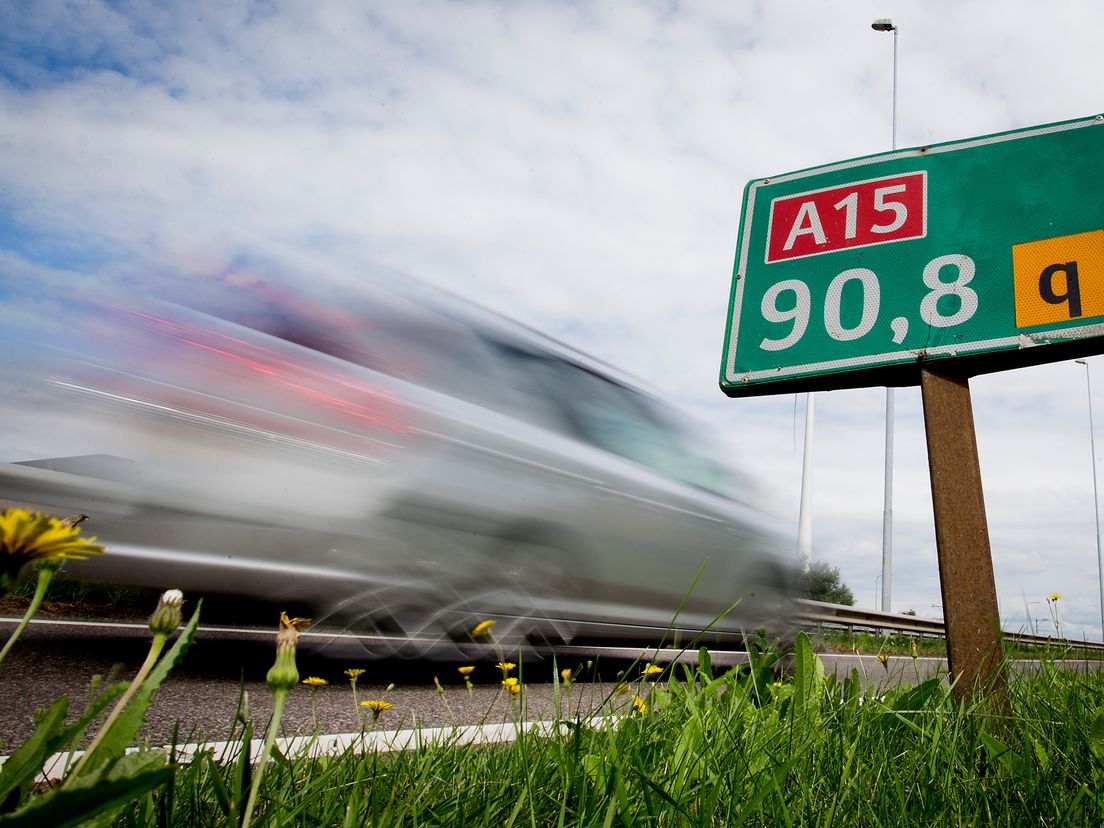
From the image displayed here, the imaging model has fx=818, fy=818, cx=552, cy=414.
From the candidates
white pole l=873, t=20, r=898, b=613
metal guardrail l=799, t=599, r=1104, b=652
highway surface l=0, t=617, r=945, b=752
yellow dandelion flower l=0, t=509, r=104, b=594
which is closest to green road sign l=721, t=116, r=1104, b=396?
highway surface l=0, t=617, r=945, b=752

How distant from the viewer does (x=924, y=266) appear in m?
2.53

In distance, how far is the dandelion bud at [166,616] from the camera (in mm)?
729

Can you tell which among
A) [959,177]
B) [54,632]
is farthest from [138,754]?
[54,632]

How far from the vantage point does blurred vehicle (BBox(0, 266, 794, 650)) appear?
255 centimetres

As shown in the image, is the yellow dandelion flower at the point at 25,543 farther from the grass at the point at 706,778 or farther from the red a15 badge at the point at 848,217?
the red a15 badge at the point at 848,217

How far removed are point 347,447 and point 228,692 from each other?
2.83 feet

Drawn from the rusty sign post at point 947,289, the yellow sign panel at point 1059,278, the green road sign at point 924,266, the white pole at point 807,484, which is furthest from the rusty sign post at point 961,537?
the white pole at point 807,484

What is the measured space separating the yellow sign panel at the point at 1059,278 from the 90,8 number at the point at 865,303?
0.13m

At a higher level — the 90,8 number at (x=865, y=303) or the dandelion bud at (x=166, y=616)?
the 90,8 number at (x=865, y=303)

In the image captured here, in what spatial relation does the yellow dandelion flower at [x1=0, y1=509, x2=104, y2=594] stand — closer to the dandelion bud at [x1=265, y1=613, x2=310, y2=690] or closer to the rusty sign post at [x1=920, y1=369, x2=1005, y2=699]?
the dandelion bud at [x1=265, y1=613, x2=310, y2=690]

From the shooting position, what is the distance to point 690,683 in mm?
2246

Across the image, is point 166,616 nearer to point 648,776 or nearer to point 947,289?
point 648,776

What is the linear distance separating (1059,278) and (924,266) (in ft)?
1.19

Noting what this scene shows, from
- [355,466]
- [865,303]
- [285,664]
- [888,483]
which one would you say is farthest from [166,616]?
[888,483]
